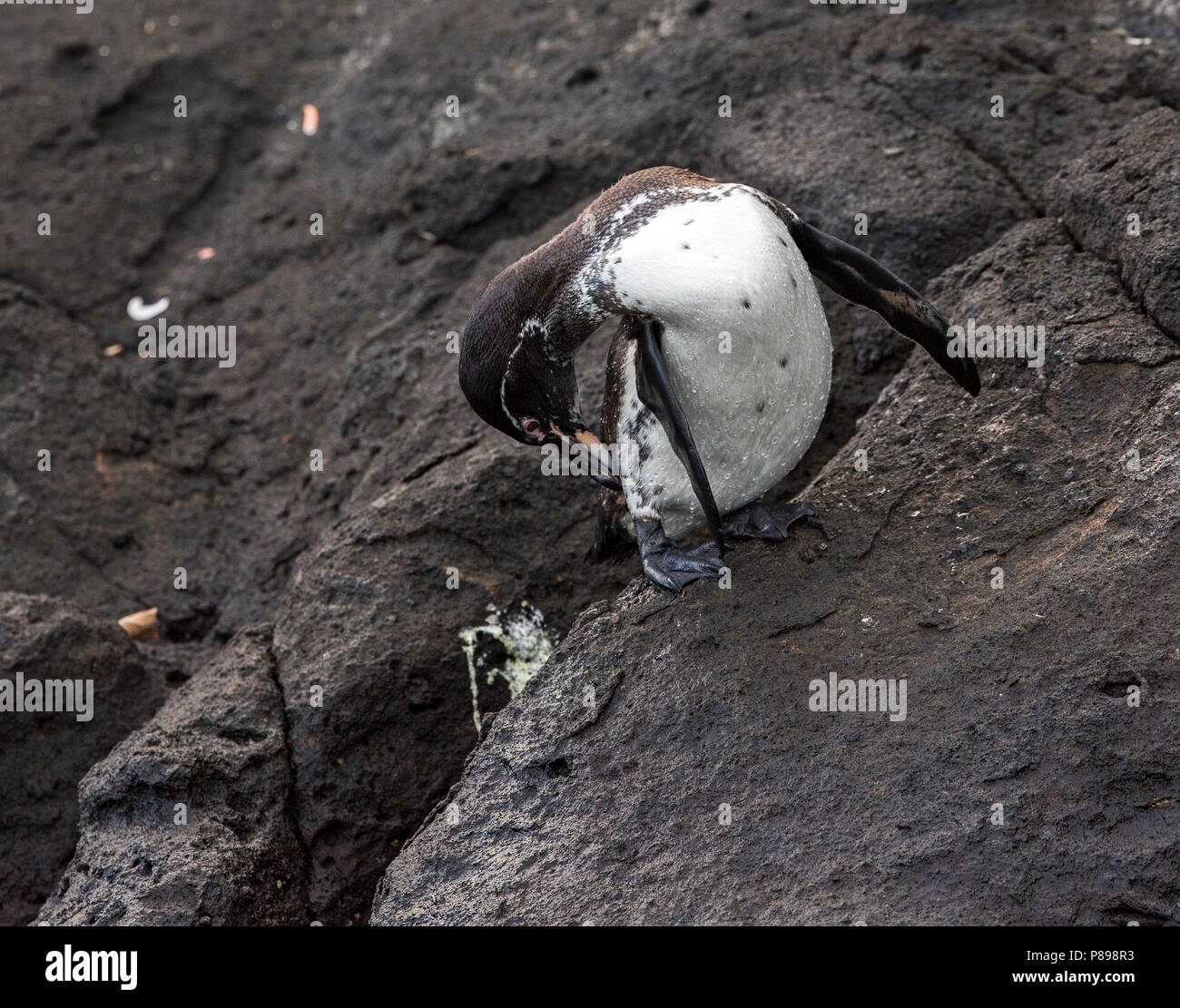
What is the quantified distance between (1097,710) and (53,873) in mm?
3596

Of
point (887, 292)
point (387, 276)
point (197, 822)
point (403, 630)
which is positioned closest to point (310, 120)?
point (387, 276)

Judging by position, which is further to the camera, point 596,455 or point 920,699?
point 596,455

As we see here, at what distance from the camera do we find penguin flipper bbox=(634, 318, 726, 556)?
3533 millimetres

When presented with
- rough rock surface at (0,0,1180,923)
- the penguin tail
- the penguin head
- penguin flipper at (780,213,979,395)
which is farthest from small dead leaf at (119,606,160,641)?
penguin flipper at (780,213,979,395)

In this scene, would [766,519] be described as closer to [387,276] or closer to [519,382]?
[519,382]

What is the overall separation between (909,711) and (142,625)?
3.77m

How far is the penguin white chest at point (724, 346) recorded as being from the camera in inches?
135

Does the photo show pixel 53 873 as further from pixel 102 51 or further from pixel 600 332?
pixel 102 51

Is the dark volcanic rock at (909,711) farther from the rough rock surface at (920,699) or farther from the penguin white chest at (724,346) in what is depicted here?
the penguin white chest at (724,346)

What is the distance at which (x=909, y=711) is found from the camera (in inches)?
124

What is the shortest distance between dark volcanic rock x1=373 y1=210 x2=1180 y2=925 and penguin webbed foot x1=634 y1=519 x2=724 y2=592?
7cm

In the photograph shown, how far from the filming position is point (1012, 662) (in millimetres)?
3150

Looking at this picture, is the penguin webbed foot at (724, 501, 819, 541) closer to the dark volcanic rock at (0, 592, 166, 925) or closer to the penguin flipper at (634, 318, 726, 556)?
the penguin flipper at (634, 318, 726, 556)

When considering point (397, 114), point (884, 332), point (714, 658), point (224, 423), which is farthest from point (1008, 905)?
point (397, 114)
